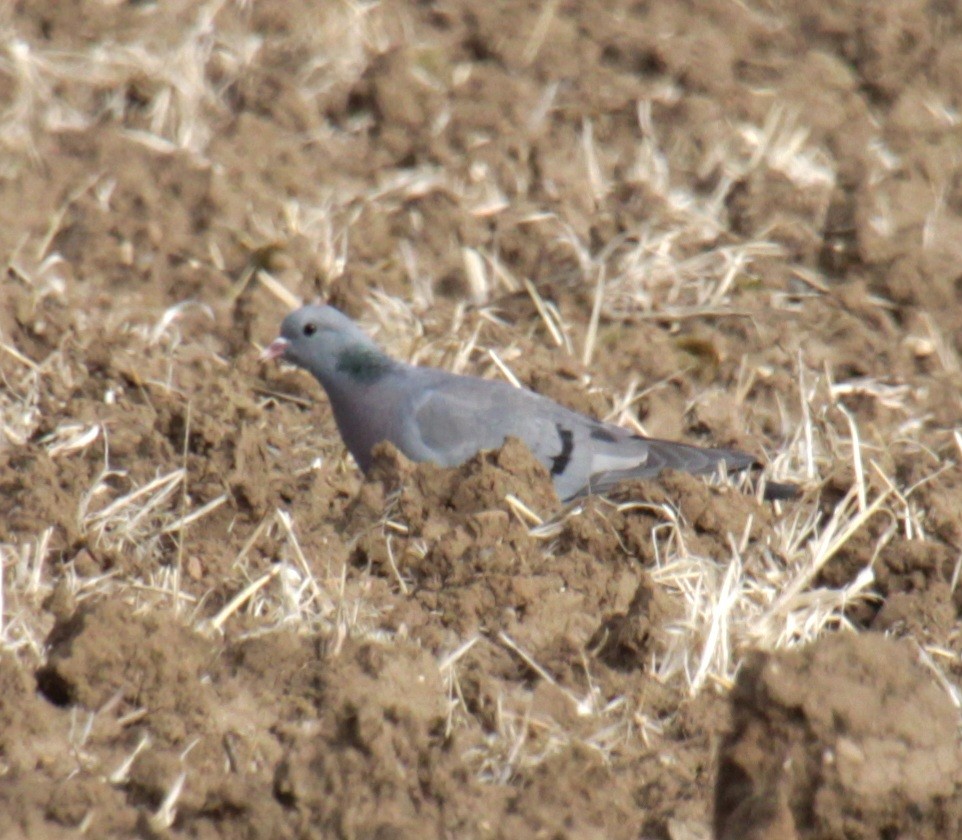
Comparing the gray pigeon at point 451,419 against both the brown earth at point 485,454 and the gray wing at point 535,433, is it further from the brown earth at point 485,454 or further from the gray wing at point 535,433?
the brown earth at point 485,454

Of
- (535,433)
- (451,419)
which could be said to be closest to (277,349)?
(451,419)

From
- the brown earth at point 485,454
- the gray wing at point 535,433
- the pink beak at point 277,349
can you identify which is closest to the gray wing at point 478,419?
the gray wing at point 535,433

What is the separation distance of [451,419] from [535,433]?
11.0 inches

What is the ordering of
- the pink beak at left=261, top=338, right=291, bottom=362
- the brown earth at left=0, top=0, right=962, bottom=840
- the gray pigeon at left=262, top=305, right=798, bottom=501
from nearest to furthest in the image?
the brown earth at left=0, top=0, right=962, bottom=840, the gray pigeon at left=262, top=305, right=798, bottom=501, the pink beak at left=261, top=338, right=291, bottom=362

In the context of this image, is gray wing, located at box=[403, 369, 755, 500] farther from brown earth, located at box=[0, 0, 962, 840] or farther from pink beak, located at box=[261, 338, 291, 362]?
pink beak, located at box=[261, 338, 291, 362]

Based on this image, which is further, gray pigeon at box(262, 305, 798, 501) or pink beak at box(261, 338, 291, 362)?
pink beak at box(261, 338, 291, 362)

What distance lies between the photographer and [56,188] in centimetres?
686

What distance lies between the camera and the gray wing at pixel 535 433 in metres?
5.70

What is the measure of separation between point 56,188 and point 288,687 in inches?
134

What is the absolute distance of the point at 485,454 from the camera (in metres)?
5.19

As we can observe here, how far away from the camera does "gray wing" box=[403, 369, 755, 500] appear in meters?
5.70

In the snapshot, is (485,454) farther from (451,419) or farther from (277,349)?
(277,349)

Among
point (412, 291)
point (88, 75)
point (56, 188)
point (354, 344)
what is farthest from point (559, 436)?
point (88, 75)

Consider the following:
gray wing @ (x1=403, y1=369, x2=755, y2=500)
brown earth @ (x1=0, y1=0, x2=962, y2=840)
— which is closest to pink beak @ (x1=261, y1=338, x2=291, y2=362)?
brown earth @ (x1=0, y1=0, x2=962, y2=840)
